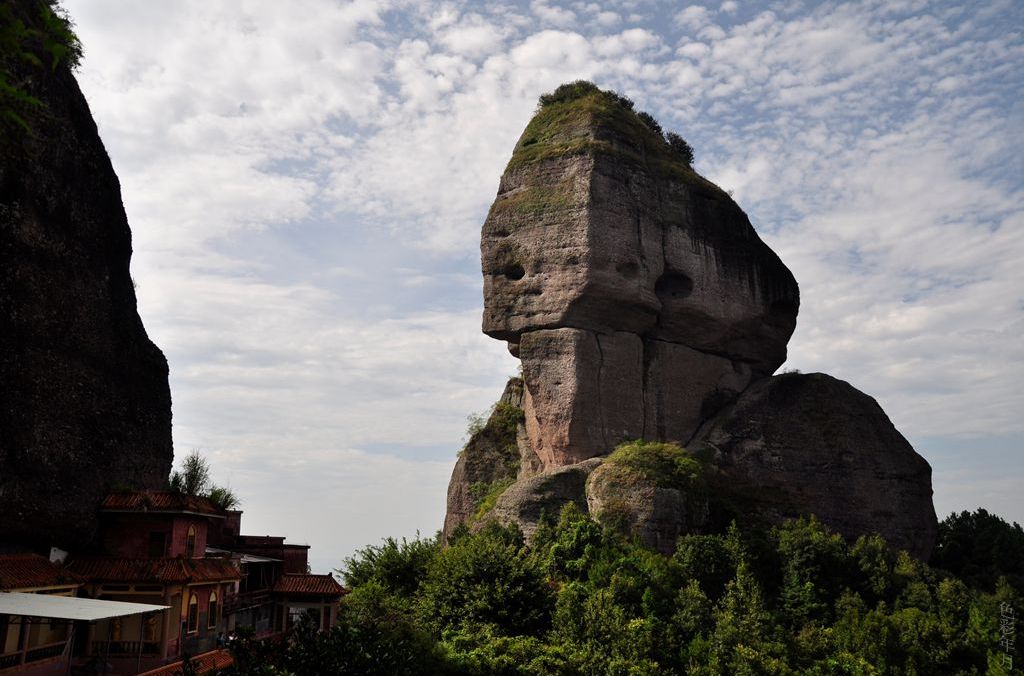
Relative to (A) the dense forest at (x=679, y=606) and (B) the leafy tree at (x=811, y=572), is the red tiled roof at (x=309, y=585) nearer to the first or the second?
(A) the dense forest at (x=679, y=606)

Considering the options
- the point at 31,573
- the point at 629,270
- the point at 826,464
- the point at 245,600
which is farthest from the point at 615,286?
the point at 31,573

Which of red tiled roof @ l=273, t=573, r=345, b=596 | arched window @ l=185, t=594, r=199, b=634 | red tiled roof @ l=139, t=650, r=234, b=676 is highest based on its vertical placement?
red tiled roof @ l=273, t=573, r=345, b=596

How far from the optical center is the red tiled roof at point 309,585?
→ 27.4 meters

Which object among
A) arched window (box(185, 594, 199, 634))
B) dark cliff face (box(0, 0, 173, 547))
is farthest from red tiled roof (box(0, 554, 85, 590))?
arched window (box(185, 594, 199, 634))

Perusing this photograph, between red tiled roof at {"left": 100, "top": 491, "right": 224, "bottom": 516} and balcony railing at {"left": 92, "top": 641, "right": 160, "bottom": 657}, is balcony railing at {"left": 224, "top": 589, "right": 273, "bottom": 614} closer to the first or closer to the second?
red tiled roof at {"left": 100, "top": 491, "right": 224, "bottom": 516}

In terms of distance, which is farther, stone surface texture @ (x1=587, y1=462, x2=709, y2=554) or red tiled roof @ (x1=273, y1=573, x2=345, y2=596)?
stone surface texture @ (x1=587, y1=462, x2=709, y2=554)

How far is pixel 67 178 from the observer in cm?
2320

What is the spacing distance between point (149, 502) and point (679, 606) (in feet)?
48.4

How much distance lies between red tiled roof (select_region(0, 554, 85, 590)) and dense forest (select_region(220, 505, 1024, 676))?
6.88 m

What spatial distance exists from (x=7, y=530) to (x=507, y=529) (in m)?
16.4

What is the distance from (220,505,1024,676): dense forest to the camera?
24.0 m

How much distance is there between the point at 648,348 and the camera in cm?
3816

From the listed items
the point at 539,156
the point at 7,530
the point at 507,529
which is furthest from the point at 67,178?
the point at 539,156

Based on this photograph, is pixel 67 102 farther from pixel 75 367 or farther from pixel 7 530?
pixel 7 530
